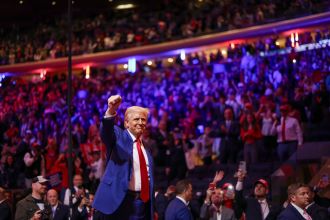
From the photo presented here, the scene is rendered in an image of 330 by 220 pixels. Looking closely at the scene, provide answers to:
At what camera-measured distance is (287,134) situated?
13.2 meters

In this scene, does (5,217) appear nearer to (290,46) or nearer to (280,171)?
(280,171)

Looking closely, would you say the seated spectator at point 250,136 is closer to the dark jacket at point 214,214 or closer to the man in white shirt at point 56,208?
the dark jacket at point 214,214

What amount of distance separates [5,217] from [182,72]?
11.5 metres

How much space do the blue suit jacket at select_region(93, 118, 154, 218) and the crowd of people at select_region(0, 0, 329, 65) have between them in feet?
45.5

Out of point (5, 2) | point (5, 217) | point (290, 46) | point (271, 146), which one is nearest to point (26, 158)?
point (271, 146)

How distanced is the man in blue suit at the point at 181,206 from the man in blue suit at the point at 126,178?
2261 millimetres

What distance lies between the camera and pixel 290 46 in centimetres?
1827

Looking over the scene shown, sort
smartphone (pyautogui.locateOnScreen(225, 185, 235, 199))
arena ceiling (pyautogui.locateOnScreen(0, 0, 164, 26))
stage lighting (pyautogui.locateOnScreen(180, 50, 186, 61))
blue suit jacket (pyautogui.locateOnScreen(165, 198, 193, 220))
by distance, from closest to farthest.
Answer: blue suit jacket (pyautogui.locateOnScreen(165, 198, 193, 220))
smartphone (pyautogui.locateOnScreen(225, 185, 235, 199))
stage lighting (pyautogui.locateOnScreen(180, 50, 186, 61))
arena ceiling (pyautogui.locateOnScreen(0, 0, 164, 26))

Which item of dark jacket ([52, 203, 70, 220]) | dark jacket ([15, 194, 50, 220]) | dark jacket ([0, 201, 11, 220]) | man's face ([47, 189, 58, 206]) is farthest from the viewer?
man's face ([47, 189, 58, 206])

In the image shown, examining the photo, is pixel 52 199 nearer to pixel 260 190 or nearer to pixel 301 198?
pixel 260 190

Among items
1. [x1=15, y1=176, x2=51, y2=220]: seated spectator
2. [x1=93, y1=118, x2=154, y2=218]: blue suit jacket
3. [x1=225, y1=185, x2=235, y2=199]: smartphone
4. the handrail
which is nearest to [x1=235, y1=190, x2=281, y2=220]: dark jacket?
[x1=225, y1=185, x2=235, y2=199]: smartphone

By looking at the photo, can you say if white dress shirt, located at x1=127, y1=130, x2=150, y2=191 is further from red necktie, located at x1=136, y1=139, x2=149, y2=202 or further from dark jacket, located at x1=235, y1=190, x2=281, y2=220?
dark jacket, located at x1=235, y1=190, x2=281, y2=220

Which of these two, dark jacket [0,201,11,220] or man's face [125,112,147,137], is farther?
dark jacket [0,201,11,220]

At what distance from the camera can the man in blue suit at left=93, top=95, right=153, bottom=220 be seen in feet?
18.1
